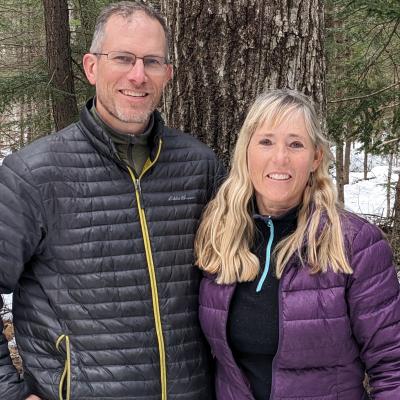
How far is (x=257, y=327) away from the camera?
208 centimetres

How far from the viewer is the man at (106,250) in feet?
6.75

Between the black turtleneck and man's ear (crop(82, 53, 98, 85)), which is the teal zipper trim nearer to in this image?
the black turtleneck

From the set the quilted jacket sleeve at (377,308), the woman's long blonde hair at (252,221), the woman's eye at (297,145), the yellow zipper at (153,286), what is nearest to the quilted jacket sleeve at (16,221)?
the yellow zipper at (153,286)

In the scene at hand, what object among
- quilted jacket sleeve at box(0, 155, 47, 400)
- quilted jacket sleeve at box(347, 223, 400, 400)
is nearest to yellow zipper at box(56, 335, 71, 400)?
quilted jacket sleeve at box(0, 155, 47, 400)

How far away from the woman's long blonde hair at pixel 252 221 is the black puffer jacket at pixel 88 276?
20cm

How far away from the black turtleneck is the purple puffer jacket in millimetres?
68

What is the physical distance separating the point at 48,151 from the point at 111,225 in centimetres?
40

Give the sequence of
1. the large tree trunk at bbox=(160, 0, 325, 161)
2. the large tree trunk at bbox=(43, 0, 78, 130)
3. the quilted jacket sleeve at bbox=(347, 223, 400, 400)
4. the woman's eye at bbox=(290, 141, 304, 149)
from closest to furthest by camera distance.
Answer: the quilted jacket sleeve at bbox=(347, 223, 400, 400)
the woman's eye at bbox=(290, 141, 304, 149)
the large tree trunk at bbox=(160, 0, 325, 161)
the large tree trunk at bbox=(43, 0, 78, 130)

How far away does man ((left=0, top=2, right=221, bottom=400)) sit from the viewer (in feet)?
6.75

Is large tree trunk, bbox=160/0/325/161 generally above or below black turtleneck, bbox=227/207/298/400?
above

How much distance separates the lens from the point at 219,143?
2904 mm

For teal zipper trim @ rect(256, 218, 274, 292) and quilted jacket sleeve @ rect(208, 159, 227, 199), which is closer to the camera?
teal zipper trim @ rect(256, 218, 274, 292)

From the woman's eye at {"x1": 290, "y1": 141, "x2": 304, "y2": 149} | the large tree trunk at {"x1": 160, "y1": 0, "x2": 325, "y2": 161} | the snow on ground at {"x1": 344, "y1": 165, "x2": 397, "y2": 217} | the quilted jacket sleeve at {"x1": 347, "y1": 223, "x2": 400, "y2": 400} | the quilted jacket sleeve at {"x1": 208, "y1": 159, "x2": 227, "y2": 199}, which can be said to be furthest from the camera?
the snow on ground at {"x1": 344, "y1": 165, "x2": 397, "y2": 217}

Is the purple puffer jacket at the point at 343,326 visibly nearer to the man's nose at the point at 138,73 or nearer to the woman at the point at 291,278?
the woman at the point at 291,278
